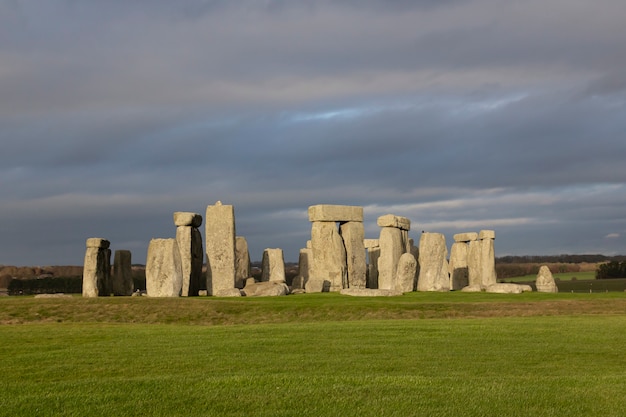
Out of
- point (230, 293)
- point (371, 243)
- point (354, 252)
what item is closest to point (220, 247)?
point (230, 293)

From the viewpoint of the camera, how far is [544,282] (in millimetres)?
34500

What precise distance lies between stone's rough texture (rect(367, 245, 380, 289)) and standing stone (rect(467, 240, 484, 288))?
→ 4.62 m

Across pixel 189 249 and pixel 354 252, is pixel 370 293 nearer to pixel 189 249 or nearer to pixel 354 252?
pixel 354 252

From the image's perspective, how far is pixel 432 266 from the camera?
109 ft

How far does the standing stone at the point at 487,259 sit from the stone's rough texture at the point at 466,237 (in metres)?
1.00

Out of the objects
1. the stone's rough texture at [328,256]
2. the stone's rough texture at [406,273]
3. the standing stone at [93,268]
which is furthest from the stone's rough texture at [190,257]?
the stone's rough texture at [406,273]

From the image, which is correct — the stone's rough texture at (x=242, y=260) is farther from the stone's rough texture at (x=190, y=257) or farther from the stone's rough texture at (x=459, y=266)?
the stone's rough texture at (x=459, y=266)

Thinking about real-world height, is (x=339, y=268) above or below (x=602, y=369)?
above

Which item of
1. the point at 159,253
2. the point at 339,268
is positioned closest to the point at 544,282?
the point at 339,268

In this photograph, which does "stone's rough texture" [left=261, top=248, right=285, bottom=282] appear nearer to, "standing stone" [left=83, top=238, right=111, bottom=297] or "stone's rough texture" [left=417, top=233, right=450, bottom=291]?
"stone's rough texture" [left=417, top=233, right=450, bottom=291]

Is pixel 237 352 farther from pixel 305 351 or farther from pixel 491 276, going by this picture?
pixel 491 276

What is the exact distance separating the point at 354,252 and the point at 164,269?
8.57 m

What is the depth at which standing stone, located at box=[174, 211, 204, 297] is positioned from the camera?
29281 mm

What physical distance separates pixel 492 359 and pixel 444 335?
130 inches
